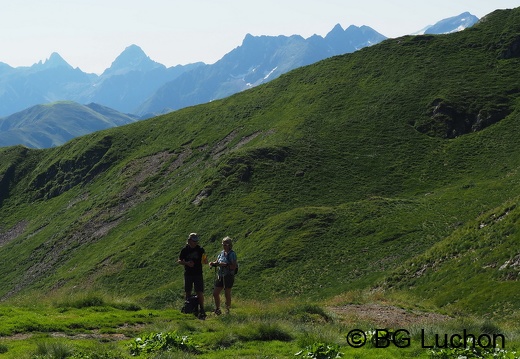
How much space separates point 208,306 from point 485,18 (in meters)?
138

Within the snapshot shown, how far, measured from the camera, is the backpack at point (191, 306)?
2208cm

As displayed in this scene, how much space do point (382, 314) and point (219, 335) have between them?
38.1 ft

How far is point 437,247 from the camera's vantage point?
46125 millimetres

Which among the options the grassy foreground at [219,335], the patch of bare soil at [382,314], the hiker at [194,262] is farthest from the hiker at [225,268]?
the patch of bare soil at [382,314]

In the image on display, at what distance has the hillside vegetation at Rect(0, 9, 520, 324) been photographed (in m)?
50.2

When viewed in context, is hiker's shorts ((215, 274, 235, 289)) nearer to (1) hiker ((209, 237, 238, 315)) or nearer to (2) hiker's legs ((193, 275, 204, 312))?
(1) hiker ((209, 237, 238, 315))

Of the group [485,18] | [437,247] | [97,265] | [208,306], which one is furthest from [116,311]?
[485,18]

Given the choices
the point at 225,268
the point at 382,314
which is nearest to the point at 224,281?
the point at 225,268

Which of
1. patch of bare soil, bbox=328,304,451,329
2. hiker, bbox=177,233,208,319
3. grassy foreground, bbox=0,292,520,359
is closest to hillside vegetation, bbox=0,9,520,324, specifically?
hiker, bbox=177,233,208,319

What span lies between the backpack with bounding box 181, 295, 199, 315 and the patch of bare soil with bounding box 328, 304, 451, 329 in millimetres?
6079

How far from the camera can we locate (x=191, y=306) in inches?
872

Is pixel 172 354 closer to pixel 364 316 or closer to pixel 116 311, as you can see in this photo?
pixel 116 311

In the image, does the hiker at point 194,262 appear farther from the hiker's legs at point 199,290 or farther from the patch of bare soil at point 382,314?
the patch of bare soil at point 382,314

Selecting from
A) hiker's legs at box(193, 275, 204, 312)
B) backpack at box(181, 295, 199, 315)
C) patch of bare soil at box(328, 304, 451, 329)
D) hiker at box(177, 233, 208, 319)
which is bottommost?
patch of bare soil at box(328, 304, 451, 329)
